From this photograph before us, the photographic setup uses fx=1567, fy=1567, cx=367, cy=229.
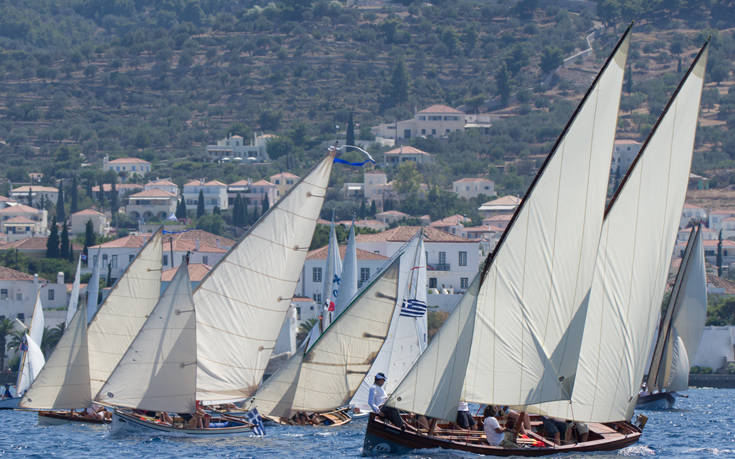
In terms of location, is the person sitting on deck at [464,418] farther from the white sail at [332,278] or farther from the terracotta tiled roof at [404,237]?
the terracotta tiled roof at [404,237]

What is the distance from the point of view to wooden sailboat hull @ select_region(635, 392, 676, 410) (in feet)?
185

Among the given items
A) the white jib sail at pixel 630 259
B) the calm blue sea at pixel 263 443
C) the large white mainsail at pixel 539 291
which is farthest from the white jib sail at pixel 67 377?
the white jib sail at pixel 630 259

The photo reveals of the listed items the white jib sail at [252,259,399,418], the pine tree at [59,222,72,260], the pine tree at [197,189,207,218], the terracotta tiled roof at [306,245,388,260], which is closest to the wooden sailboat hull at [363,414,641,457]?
the white jib sail at [252,259,399,418]

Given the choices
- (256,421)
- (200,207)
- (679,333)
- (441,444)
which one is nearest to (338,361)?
(256,421)

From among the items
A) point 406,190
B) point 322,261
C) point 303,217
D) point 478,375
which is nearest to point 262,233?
point 303,217

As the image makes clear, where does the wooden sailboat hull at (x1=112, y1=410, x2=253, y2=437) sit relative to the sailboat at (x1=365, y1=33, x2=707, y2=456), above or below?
below

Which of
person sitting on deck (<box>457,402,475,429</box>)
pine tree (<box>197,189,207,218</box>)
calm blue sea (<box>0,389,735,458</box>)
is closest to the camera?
person sitting on deck (<box>457,402,475,429</box>)

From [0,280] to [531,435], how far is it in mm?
74784

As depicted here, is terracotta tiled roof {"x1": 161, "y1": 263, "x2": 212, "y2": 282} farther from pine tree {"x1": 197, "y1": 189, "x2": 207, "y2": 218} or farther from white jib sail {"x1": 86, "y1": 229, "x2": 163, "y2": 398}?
pine tree {"x1": 197, "y1": 189, "x2": 207, "y2": 218}

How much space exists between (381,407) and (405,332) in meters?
12.8

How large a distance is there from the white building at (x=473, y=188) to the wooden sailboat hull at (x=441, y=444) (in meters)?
153

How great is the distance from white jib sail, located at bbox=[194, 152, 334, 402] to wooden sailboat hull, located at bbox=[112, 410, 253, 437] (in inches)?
29.1

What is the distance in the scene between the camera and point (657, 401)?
5641 cm

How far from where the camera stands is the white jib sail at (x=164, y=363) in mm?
35656
